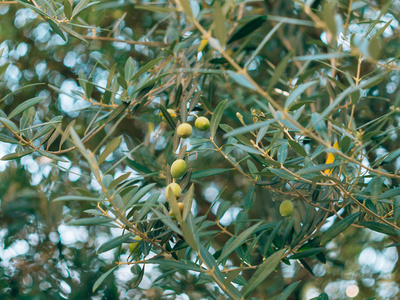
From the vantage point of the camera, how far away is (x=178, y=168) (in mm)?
863

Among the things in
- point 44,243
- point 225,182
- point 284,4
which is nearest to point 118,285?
point 44,243

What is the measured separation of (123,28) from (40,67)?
49cm

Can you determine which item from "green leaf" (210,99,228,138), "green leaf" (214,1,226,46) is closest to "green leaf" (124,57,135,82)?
"green leaf" (210,99,228,138)

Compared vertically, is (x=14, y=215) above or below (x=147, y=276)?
above

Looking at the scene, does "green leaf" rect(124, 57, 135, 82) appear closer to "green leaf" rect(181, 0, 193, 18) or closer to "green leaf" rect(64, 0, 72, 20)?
"green leaf" rect(64, 0, 72, 20)

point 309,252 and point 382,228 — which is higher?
point 382,228

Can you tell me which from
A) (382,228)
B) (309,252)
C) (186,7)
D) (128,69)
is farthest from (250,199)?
(186,7)

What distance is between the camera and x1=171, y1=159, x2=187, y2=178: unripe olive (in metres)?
0.86

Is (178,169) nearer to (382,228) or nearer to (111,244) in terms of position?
(111,244)

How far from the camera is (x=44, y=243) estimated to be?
6.19ft

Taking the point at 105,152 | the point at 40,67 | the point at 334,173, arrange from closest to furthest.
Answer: the point at 105,152 → the point at 334,173 → the point at 40,67

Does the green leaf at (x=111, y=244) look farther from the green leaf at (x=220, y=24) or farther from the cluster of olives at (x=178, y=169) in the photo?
the green leaf at (x=220, y=24)

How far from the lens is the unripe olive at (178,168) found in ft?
2.83

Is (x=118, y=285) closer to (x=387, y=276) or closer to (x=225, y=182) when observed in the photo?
(x=225, y=182)
